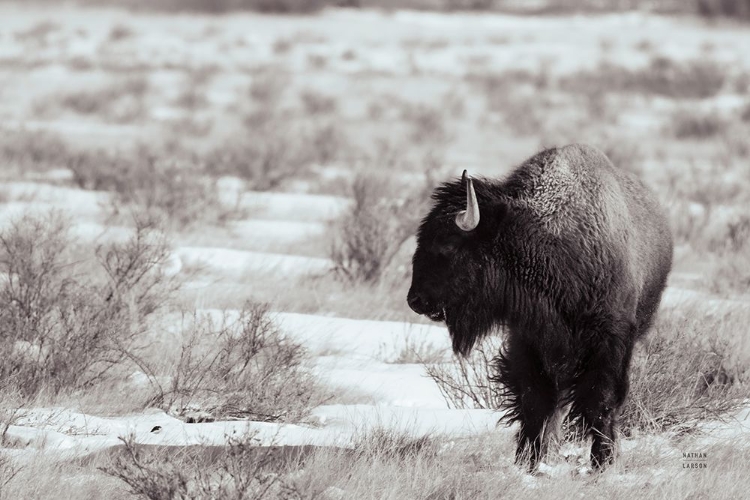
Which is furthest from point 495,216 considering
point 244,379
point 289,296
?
point 289,296

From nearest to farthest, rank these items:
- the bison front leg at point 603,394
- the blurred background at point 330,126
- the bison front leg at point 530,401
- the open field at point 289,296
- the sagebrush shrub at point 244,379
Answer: the open field at point 289,296, the bison front leg at point 603,394, the bison front leg at point 530,401, the sagebrush shrub at point 244,379, the blurred background at point 330,126

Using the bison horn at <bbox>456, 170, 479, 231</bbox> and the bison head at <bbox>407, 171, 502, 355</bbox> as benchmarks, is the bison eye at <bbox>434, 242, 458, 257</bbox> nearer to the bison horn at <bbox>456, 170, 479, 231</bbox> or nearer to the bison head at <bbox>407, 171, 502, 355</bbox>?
the bison head at <bbox>407, 171, 502, 355</bbox>

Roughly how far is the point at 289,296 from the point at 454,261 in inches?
111

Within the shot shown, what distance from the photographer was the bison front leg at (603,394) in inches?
193

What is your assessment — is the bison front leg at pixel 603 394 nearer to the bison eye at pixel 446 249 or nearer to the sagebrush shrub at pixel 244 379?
the bison eye at pixel 446 249

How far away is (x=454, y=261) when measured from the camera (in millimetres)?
4953

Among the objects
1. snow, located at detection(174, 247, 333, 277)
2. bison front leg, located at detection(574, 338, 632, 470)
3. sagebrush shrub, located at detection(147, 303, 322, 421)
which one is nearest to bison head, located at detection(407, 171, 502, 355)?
bison front leg, located at detection(574, 338, 632, 470)

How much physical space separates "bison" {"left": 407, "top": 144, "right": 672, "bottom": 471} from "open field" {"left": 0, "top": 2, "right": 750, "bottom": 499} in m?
0.31

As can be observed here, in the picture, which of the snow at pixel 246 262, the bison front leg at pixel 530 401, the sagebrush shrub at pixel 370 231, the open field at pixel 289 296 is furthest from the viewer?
the sagebrush shrub at pixel 370 231

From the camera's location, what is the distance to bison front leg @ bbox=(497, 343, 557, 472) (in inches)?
199

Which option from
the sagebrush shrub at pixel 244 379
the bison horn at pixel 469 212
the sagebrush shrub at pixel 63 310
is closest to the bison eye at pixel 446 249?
the bison horn at pixel 469 212

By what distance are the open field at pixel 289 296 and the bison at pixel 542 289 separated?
0.31 metres

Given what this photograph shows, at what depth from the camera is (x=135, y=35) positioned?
3158cm

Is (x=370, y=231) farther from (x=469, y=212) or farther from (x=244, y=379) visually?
(x=469, y=212)
